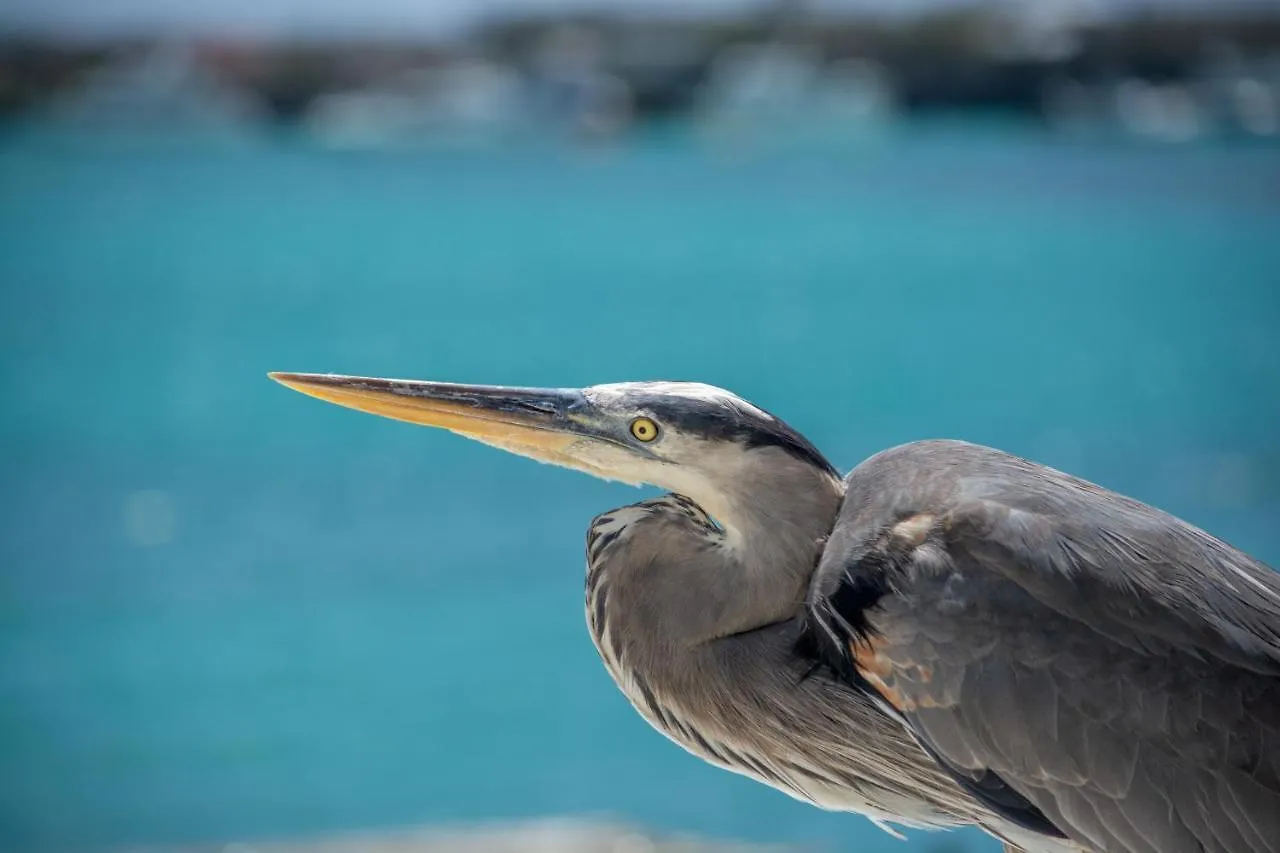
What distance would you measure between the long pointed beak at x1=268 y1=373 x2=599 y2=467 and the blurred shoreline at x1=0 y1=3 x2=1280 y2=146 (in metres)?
23.1

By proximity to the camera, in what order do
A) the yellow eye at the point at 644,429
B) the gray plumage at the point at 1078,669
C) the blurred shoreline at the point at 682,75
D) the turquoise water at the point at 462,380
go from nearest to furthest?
the gray plumage at the point at 1078,669
the yellow eye at the point at 644,429
the turquoise water at the point at 462,380
the blurred shoreline at the point at 682,75

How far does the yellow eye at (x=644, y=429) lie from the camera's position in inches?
91.4

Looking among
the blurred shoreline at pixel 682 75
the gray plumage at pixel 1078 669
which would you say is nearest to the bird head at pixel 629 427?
the gray plumage at pixel 1078 669

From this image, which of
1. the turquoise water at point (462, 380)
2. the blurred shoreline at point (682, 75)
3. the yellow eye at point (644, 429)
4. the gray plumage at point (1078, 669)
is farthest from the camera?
the blurred shoreline at point (682, 75)

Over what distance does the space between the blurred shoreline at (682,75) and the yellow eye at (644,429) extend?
23340 millimetres

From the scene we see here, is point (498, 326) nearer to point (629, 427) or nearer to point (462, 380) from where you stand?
point (462, 380)

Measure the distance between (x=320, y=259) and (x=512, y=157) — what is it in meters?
7.37

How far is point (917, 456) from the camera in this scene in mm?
2477

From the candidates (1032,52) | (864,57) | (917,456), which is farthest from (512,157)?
(917,456)

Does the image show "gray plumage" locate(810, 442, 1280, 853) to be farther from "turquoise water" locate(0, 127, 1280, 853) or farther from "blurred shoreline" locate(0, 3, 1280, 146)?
"blurred shoreline" locate(0, 3, 1280, 146)

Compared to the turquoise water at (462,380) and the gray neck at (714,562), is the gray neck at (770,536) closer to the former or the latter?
the gray neck at (714,562)

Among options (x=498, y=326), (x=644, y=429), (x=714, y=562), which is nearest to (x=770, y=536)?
(x=714, y=562)

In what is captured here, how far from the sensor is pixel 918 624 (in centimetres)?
224

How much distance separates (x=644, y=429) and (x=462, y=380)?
1541 centimetres
